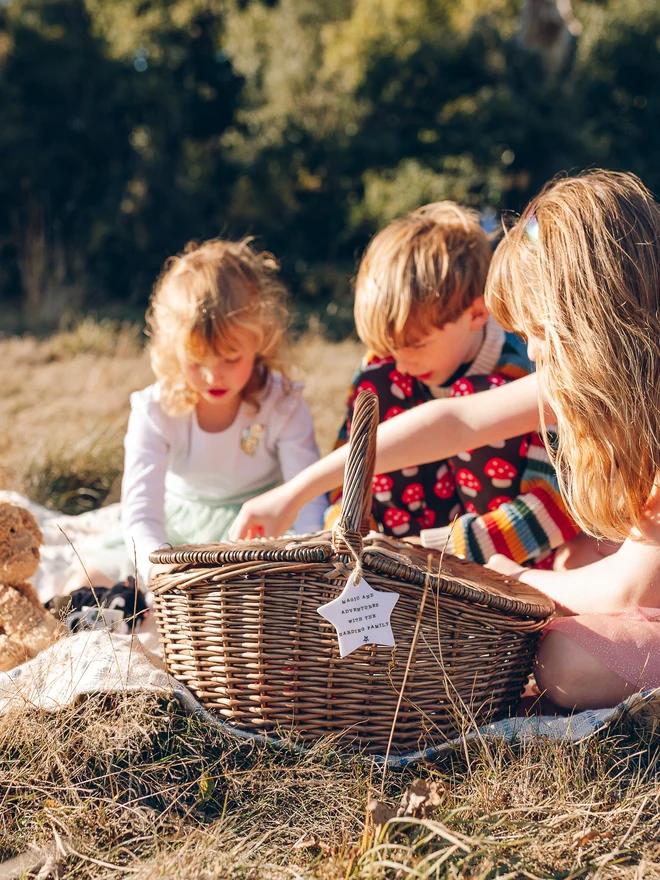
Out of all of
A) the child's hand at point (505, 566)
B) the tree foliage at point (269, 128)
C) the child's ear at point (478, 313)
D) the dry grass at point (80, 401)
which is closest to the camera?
the child's hand at point (505, 566)

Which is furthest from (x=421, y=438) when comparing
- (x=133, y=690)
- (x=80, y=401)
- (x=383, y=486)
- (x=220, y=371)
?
(x=80, y=401)

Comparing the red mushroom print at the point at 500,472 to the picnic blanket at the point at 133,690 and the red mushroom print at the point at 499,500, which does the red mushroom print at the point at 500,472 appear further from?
the picnic blanket at the point at 133,690

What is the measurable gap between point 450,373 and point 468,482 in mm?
337

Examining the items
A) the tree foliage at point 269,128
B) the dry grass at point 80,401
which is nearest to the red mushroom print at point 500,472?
the dry grass at point 80,401

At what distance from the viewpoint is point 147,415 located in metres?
2.64

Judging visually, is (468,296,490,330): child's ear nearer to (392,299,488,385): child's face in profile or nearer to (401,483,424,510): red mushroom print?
(392,299,488,385): child's face in profile

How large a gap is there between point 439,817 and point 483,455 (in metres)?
1.17

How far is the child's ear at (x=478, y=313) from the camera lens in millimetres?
2412

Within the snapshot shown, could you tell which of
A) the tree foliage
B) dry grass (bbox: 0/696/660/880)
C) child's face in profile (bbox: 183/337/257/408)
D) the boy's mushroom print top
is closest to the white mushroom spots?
the boy's mushroom print top

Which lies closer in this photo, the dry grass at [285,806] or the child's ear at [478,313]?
the dry grass at [285,806]

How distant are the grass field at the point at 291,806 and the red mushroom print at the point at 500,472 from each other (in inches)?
32.9

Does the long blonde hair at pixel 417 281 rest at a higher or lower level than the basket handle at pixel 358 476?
higher

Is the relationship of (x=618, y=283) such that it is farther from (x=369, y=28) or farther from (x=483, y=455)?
(x=369, y=28)

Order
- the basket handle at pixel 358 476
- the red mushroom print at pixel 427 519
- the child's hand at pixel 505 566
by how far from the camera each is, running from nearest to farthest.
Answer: the basket handle at pixel 358 476 < the child's hand at pixel 505 566 < the red mushroom print at pixel 427 519
